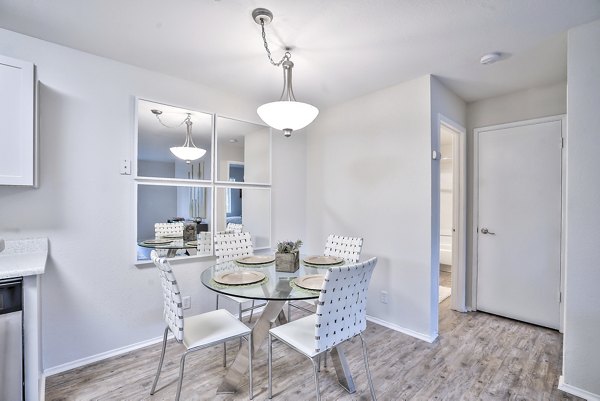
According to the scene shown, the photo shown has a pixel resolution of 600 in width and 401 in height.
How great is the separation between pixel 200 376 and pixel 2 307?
1.27 metres

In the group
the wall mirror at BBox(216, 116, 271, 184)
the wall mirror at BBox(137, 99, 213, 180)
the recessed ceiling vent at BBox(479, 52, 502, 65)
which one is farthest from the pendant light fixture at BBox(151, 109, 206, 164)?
the recessed ceiling vent at BBox(479, 52, 502, 65)

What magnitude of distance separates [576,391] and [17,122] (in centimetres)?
404

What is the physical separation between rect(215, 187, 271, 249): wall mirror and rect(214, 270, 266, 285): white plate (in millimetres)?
1014

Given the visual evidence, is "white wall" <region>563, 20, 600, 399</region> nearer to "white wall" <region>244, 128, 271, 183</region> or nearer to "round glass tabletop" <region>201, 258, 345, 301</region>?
"round glass tabletop" <region>201, 258, 345, 301</region>

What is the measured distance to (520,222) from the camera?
10.0 ft

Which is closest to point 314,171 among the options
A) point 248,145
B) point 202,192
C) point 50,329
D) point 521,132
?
point 248,145

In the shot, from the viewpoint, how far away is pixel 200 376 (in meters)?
2.12

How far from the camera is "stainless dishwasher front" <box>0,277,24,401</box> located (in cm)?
150

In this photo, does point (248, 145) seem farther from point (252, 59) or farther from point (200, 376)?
point (200, 376)

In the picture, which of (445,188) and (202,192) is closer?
(202,192)

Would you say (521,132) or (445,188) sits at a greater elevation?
(521,132)

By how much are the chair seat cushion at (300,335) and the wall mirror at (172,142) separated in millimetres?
1738

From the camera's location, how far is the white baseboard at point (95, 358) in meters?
2.13

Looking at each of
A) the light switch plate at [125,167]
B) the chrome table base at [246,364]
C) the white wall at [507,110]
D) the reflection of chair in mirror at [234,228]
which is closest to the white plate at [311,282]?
the chrome table base at [246,364]
